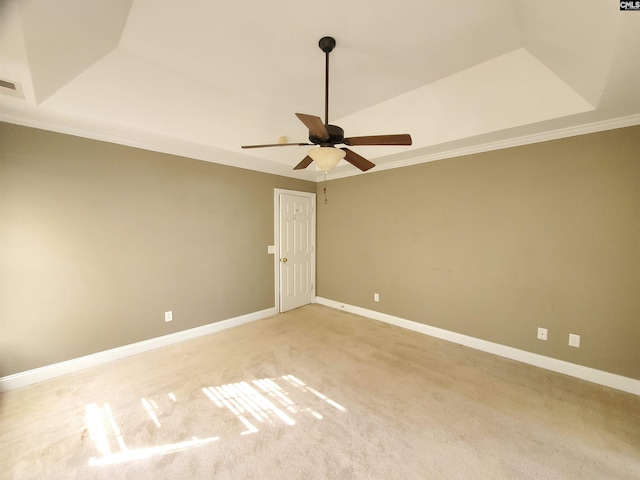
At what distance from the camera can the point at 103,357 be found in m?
2.61

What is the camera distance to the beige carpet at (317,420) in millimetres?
1497

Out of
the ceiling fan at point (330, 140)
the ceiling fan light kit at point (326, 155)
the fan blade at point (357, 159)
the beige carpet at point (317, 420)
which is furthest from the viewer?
the fan blade at point (357, 159)

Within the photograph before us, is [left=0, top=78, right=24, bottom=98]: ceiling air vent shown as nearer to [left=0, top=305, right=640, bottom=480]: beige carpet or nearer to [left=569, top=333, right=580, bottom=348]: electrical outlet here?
[left=0, top=305, right=640, bottom=480]: beige carpet

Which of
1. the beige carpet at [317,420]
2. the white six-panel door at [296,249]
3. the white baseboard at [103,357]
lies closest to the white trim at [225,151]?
the white six-panel door at [296,249]

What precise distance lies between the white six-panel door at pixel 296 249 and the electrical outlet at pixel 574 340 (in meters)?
3.59

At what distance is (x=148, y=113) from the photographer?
8.02 feet

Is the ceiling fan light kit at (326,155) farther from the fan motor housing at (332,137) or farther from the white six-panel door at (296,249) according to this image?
the white six-panel door at (296,249)

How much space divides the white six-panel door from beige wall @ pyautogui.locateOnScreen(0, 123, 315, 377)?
0.71 metres

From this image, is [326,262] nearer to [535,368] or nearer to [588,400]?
[535,368]

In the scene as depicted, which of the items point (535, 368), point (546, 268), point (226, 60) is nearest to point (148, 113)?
point (226, 60)

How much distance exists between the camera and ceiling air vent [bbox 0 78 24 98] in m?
1.75

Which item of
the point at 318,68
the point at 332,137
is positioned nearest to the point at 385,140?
the point at 332,137

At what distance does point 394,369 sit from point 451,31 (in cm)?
310
